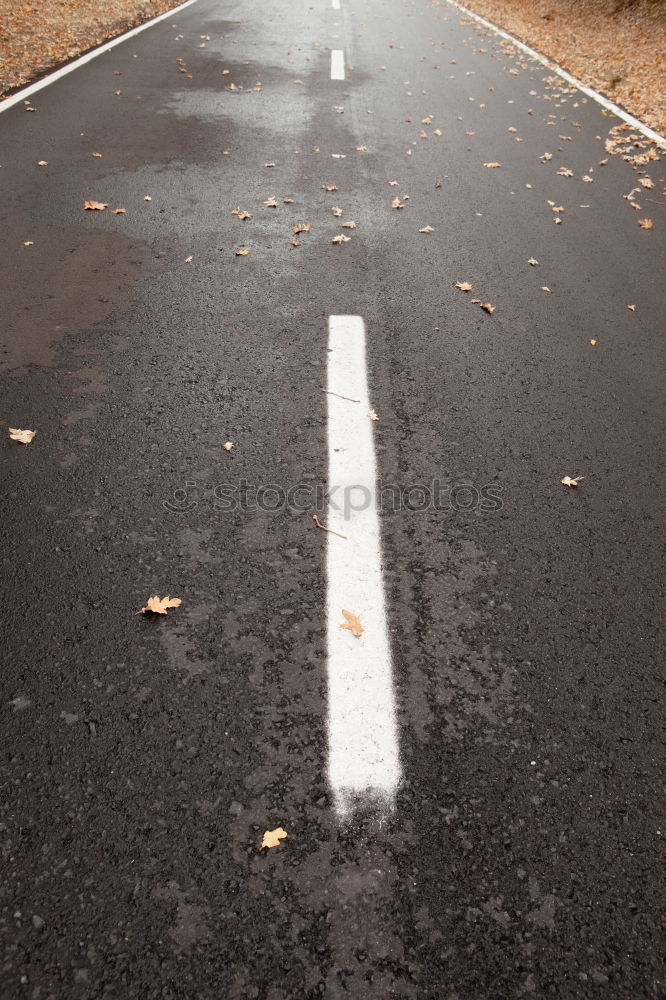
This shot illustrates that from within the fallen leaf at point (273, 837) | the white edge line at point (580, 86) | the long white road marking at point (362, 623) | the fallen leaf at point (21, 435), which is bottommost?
the fallen leaf at point (273, 837)

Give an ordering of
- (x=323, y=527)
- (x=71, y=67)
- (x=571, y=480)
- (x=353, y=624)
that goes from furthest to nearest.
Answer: (x=71, y=67) < (x=571, y=480) < (x=323, y=527) < (x=353, y=624)

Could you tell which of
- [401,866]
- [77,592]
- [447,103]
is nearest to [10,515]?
[77,592]

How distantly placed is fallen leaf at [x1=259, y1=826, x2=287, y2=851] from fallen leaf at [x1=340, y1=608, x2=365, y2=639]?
2.52 ft

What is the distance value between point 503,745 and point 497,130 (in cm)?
879

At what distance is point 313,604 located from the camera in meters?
2.66

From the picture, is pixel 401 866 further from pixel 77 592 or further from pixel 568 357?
pixel 568 357

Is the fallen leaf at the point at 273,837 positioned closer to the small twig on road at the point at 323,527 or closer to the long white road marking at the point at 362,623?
the long white road marking at the point at 362,623

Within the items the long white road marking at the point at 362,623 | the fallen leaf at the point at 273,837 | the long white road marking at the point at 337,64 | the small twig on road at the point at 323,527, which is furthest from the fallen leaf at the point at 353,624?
the long white road marking at the point at 337,64

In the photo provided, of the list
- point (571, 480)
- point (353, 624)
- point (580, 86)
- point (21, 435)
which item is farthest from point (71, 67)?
point (353, 624)

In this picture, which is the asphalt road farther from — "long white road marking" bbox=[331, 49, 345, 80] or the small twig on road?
"long white road marking" bbox=[331, 49, 345, 80]

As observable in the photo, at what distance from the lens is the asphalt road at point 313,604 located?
6.01 ft

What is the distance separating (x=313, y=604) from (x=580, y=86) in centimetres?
1224

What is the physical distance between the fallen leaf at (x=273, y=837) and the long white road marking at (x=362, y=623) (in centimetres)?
19

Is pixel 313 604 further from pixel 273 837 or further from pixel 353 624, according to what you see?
pixel 273 837
